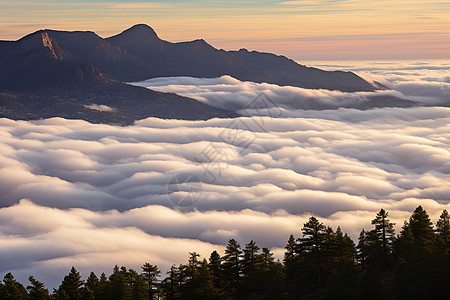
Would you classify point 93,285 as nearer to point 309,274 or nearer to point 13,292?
point 13,292

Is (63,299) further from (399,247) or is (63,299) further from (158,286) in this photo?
(399,247)

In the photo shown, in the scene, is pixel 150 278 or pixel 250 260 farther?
pixel 150 278

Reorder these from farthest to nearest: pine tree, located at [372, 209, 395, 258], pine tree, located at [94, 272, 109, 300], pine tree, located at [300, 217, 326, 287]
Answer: pine tree, located at [372, 209, 395, 258] < pine tree, located at [94, 272, 109, 300] < pine tree, located at [300, 217, 326, 287]

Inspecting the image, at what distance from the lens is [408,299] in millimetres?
65062

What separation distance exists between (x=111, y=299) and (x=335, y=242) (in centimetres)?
3589

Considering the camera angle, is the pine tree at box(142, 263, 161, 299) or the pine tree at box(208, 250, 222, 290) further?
the pine tree at box(208, 250, 222, 290)

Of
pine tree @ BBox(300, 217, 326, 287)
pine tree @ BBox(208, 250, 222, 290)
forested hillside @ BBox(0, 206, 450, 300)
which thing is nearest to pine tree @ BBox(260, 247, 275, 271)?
forested hillside @ BBox(0, 206, 450, 300)

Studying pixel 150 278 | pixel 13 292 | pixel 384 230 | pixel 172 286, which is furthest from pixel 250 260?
pixel 13 292

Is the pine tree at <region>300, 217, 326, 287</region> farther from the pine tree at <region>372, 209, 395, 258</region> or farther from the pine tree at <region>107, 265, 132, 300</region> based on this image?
the pine tree at <region>107, 265, 132, 300</region>

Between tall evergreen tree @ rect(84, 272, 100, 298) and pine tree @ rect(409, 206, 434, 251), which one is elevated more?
pine tree @ rect(409, 206, 434, 251)

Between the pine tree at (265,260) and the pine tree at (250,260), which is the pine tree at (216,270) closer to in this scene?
the pine tree at (250,260)

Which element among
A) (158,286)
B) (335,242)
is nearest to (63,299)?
(158,286)

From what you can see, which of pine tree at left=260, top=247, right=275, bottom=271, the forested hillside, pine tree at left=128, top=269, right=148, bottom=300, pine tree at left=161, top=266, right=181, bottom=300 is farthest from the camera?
pine tree at left=161, top=266, right=181, bottom=300

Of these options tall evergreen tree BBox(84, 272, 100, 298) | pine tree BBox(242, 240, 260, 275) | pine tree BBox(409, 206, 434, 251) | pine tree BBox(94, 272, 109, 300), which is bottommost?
pine tree BBox(94, 272, 109, 300)
